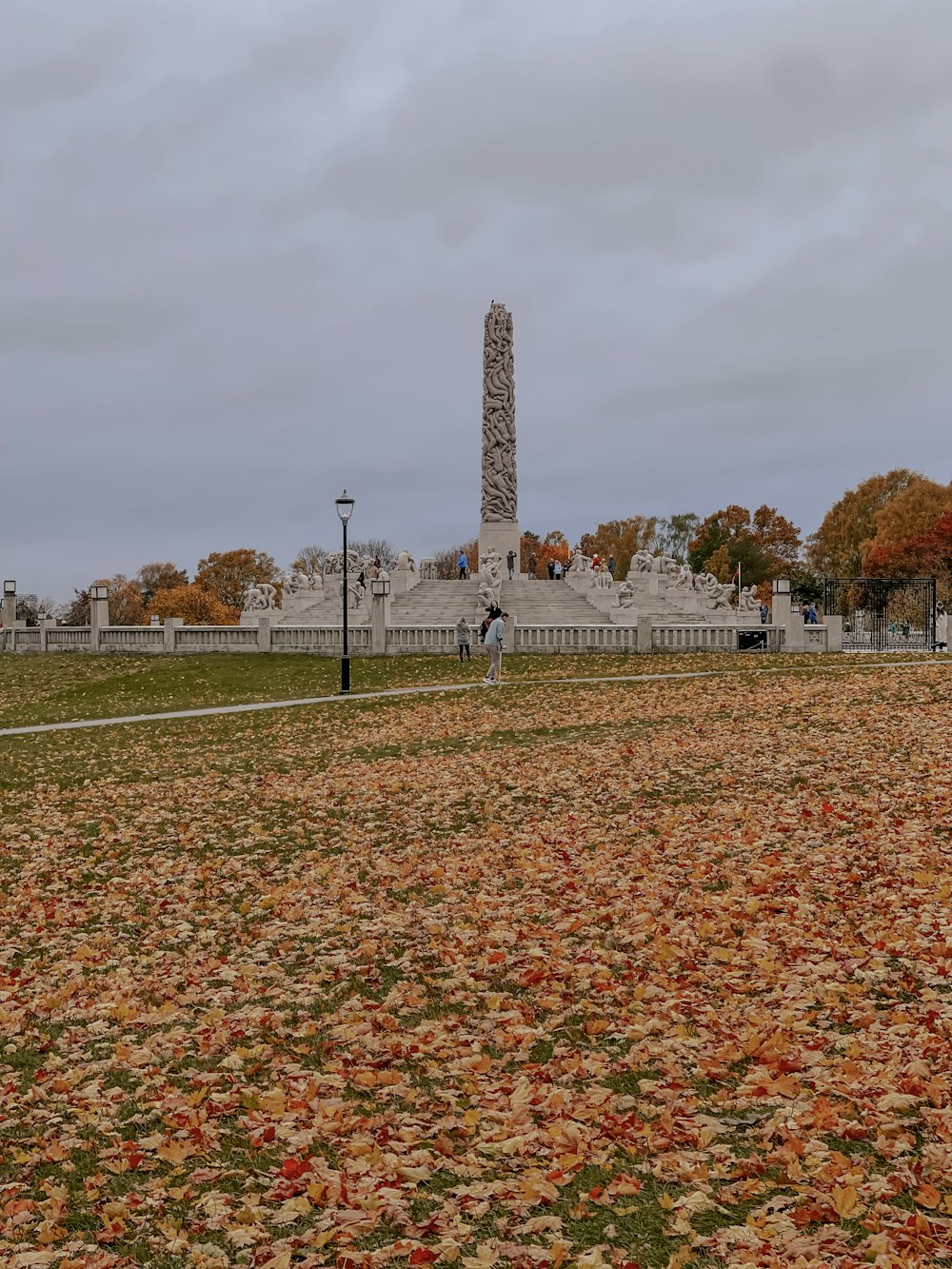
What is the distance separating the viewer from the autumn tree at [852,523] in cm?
9975

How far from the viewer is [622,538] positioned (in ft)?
420

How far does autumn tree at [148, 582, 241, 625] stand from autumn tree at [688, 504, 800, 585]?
145 feet

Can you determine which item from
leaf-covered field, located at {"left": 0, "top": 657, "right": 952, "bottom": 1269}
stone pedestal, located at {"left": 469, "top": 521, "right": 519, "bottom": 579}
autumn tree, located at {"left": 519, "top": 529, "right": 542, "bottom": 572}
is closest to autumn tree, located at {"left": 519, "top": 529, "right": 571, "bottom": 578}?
autumn tree, located at {"left": 519, "top": 529, "right": 542, "bottom": 572}

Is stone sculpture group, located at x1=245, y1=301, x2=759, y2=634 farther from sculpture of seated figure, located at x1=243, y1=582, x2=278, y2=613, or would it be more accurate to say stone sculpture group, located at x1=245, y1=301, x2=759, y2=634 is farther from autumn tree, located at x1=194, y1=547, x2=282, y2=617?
autumn tree, located at x1=194, y1=547, x2=282, y2=617

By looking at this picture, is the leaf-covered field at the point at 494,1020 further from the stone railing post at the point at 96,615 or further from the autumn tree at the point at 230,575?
the autumn tree at the point at 230,575

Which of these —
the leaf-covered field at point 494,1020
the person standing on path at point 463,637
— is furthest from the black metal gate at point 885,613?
the leaf-covered field at point 494,1020

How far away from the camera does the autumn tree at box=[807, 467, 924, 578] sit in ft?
327

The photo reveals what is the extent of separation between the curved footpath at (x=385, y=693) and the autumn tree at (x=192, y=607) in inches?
2780

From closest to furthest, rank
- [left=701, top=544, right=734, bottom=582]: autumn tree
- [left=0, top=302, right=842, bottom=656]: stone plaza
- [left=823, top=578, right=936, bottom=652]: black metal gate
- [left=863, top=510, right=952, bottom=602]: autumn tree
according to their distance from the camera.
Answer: [left=0, top=302, right=842, bottom=656]: stone plaza < [left=823, top=578, right=936, bottom=652]: black metal gate < [left=863, top=510, right=952, bottom=602]: autumn tree < [left=701, top=544, right=734, bottom=582]: autumn tree

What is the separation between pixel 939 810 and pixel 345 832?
6.20 metres

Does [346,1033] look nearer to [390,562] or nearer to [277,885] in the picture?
[277,885]

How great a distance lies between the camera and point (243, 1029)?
24.7 ft

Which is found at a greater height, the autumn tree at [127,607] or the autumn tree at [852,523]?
the autumn tree at [852,523]

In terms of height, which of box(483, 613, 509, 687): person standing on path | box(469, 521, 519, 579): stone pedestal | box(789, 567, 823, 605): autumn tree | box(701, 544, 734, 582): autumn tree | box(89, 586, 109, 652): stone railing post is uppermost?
box(701, 544, 734, 582): autumn tree
